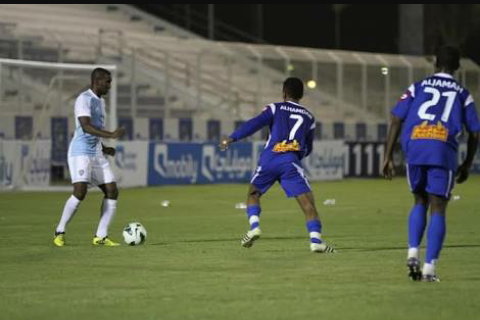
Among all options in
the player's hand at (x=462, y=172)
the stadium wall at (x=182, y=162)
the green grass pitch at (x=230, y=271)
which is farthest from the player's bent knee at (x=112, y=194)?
the stadium wall at (x=182, y=162)

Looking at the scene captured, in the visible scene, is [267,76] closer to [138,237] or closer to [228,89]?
[228,89]

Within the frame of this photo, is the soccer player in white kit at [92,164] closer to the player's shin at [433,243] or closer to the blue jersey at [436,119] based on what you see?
the blue jersey at [436,119]

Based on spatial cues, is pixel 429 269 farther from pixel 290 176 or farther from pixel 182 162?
pixel 182 162

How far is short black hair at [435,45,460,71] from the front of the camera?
33.3ft

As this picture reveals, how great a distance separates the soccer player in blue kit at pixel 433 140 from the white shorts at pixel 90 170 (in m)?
4.89

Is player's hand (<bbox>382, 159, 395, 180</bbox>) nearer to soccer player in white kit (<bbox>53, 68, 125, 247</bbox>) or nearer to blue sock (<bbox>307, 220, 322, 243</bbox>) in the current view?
blue sock (<bbox>307, 220, 322, 243</bbox>)

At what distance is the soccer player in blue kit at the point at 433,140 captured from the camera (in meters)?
9.95

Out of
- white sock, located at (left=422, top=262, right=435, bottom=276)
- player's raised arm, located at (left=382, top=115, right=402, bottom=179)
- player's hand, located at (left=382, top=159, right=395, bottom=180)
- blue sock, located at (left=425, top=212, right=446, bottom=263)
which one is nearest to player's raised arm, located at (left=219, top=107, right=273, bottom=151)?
player's hand, located at (left=382, top=159, right=395, bottom=180)

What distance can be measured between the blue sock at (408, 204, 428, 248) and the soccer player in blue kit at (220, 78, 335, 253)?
2.87 metres

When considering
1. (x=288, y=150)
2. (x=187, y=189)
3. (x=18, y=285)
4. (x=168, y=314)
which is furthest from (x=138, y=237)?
(x=187, y=189)

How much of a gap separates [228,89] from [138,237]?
25.0 meters

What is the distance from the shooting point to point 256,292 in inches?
368

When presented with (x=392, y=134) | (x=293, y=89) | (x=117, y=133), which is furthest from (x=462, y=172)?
(x=117, y=133)

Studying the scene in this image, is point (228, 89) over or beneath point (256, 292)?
over
